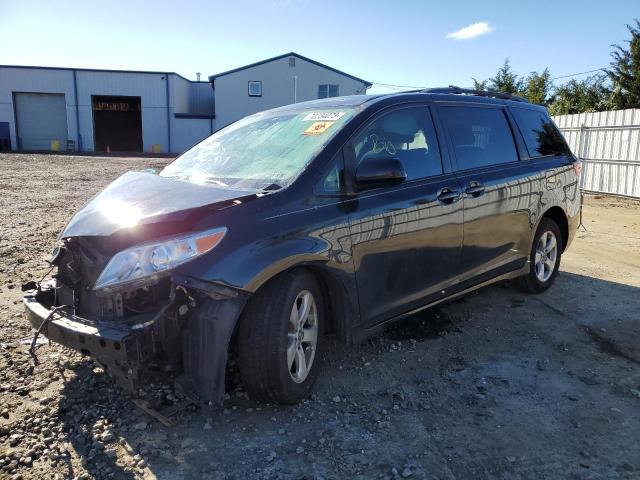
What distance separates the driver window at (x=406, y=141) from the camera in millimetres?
3689

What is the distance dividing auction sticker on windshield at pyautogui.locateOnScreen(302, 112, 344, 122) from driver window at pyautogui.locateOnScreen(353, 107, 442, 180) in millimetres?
255

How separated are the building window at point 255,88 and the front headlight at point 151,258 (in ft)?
119

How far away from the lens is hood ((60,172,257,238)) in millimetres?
2934

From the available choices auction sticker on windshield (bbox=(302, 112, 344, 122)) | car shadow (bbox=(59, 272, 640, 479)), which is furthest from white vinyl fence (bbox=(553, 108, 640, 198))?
auction sticker on windshield (bbox=(302, 112, 344, 122))

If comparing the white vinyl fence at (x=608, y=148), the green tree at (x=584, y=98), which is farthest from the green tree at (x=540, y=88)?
the white vinyl fence at (x=608, y=148)

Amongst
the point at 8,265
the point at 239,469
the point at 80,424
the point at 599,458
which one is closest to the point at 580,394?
the point at 599,458

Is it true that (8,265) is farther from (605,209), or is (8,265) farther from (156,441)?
(605,209)

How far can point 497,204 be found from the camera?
15.0ft

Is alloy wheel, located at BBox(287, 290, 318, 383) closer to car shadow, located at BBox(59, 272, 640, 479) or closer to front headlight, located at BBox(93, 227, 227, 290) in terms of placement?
car shadow, located at BBox(59, 272, 640, 479)

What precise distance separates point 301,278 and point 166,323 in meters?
0.80

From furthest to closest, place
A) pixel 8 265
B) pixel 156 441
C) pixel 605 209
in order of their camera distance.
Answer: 1. pixel 605 209
2. pixel 8 265
3. pixel 156 441

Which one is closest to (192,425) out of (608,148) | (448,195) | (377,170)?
(377,170)

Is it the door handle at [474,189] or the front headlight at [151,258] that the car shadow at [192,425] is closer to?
the front headlight at [151,258]

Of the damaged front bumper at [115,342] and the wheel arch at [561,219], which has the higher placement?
the wheel arch at [561,219]
